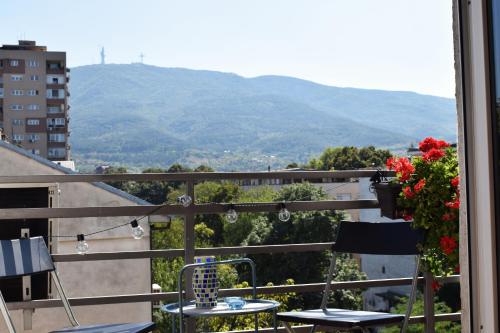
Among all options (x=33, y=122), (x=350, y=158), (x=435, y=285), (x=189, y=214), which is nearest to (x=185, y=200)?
(x=189, y=214)

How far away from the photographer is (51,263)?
3078mm

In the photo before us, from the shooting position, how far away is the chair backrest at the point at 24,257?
2.94 m

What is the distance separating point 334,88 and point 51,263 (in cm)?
12574

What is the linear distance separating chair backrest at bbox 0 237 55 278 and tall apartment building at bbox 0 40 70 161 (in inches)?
2572

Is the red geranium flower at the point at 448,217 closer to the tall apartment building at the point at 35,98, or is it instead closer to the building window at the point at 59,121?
the tall apartment building at the point at 35,98

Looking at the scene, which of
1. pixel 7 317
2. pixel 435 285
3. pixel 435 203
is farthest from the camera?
pixel 435 285

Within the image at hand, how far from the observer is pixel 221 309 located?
9.23 feet

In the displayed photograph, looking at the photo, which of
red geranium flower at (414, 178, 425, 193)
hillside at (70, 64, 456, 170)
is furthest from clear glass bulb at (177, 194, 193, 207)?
hillside at (70, 64, 456, 170)

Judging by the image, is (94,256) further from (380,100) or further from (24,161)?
(380,100)

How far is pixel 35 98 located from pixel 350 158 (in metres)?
37.2

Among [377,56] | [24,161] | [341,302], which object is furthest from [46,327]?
[377,56]

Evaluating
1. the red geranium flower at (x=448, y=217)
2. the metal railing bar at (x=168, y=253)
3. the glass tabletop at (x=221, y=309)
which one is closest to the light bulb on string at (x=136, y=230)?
the metal railing bar at (x=168, y=253)

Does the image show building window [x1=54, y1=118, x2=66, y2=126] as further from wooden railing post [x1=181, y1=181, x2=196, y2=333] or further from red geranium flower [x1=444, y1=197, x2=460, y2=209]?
red geranium flower [x1=444, y1=197, x2=460, y2=209]

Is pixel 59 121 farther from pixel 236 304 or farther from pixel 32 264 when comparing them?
pixel 236 304
